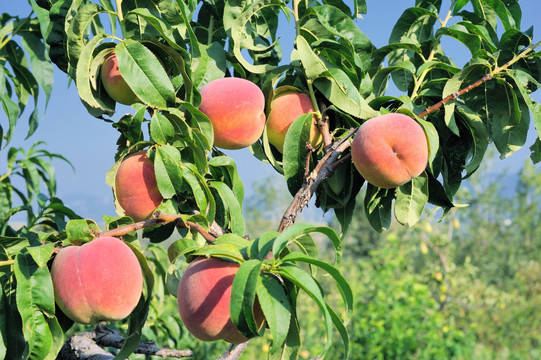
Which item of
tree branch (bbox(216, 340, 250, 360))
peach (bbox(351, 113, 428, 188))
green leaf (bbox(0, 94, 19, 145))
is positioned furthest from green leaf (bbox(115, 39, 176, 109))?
green leaf (bbox(0, 94, 19, 145))

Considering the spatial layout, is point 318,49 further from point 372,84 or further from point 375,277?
point 375,277

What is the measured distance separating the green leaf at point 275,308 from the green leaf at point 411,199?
17.9 inches

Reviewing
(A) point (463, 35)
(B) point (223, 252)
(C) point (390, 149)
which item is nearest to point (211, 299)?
(B) point (223, 252)

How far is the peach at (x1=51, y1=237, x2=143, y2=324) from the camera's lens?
30.5 inches

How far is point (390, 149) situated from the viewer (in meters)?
0.95

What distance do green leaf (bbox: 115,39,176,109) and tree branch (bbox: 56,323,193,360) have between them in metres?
0.61

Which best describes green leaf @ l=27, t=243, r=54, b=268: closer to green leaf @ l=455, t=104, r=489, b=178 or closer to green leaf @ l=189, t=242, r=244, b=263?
green leaf @ l=189, t=242, r=244, b=263

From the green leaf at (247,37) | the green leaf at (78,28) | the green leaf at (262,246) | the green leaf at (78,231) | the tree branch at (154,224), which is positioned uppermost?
the green leaf at (78,28)

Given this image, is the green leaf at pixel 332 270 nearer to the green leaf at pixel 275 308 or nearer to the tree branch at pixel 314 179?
the green leaf at pixel 275 308

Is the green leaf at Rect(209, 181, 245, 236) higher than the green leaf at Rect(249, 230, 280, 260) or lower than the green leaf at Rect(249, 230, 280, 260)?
lower

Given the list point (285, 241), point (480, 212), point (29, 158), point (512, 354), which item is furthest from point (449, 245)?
point (480, 212)

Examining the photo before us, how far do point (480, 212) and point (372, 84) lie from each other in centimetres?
1368

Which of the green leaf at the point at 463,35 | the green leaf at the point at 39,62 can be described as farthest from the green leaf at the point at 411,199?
the green leaf at the point at 39,62

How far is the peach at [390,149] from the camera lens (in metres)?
0.94
